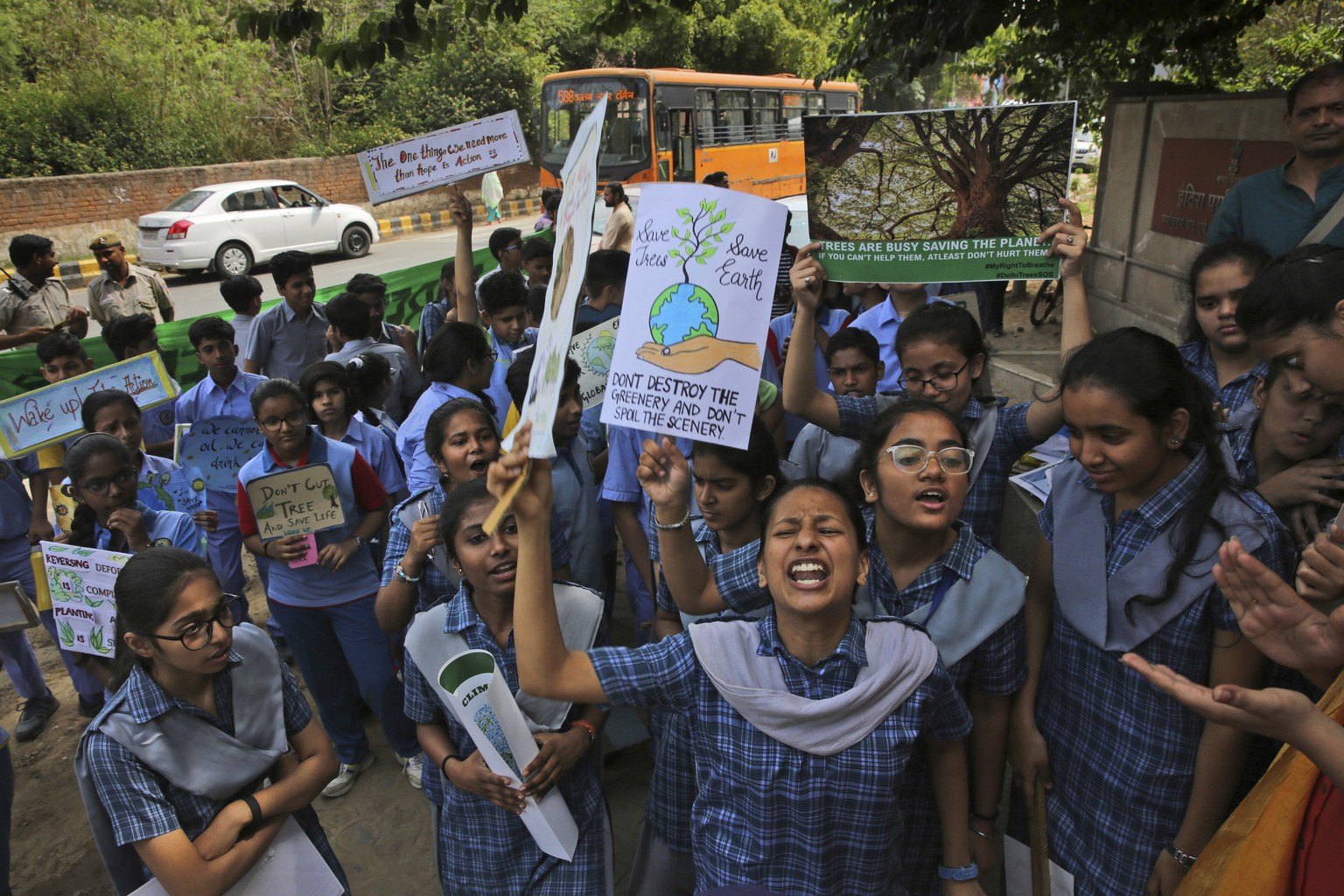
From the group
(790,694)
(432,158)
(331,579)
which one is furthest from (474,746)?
(432,158)

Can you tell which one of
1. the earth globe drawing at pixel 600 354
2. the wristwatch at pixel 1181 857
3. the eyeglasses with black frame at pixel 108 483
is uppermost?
the earth globe drawing at pixel 600 354

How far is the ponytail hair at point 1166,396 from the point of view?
6.20 ft

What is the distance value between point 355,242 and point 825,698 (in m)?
18.3

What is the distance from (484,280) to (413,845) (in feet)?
9.66

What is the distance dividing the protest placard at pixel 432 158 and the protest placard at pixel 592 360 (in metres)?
1.73

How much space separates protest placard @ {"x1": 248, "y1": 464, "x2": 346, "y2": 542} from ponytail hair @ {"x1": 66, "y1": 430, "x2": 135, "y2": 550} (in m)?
0.52

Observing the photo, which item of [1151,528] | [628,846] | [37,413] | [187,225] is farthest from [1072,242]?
[187,225]

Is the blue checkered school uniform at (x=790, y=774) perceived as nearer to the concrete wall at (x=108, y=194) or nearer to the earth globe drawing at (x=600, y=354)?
the earth globe drawing at (x=600, y=354)

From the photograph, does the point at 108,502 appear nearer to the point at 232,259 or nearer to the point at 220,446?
the point at 220,446

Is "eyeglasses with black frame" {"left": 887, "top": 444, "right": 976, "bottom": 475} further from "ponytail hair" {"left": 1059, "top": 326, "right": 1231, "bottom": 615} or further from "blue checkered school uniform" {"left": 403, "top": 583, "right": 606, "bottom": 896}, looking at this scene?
"blue checkered school uniform" {"left": 403, "top": 583, "right": 606, "bottom": 896}

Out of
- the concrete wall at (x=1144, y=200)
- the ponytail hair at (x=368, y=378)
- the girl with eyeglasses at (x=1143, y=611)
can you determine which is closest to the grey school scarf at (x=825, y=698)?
the girl with eyeglasses at (x=1143, y=611)

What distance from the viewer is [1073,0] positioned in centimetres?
457

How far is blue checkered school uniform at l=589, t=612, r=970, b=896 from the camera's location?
5.65ft

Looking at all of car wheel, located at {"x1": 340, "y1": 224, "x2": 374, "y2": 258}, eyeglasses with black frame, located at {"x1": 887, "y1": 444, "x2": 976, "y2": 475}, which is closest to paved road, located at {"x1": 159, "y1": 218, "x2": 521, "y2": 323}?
car wheel, located at {"x1": 340, "y1": 224, "x2": 374, "y2": 258}
